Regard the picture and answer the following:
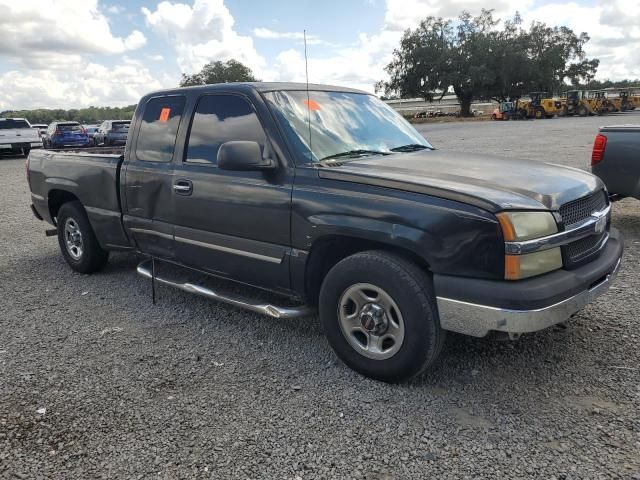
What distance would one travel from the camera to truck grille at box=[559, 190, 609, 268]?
313 cm

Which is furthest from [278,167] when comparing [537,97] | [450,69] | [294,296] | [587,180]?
[450,69]

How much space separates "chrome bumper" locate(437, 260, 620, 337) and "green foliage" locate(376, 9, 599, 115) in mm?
54430

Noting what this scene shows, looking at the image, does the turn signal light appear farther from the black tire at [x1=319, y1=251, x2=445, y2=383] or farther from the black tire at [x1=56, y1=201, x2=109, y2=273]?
the black tire at [x1=56, y1=201, x2=109, y2=273]

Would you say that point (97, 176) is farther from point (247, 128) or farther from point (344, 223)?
point (344, 223)

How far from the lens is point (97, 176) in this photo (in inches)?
205

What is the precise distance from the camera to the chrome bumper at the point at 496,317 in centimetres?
283

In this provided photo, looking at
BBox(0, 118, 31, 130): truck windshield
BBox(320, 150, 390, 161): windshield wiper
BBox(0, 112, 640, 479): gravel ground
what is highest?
BBox(0, 118, 31, 130): truck windshield

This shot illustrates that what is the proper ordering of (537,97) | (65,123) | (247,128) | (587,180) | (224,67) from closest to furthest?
(587,180) < (247,128) < (65,123) < (537,97) < (224,67)

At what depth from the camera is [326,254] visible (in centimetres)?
362

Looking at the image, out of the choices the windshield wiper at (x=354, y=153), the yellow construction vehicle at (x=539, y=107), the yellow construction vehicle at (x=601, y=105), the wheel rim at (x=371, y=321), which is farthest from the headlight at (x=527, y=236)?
the yellow construction vehicle at (x=601, y=105)

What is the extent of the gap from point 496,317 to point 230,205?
203cm

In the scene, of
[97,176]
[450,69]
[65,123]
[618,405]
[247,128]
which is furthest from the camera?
[450,69]

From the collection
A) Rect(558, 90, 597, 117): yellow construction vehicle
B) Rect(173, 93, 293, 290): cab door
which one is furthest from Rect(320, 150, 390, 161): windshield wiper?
Rect(558, 90, 597, 117): yellow construction vehicle

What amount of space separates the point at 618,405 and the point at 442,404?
960mm
